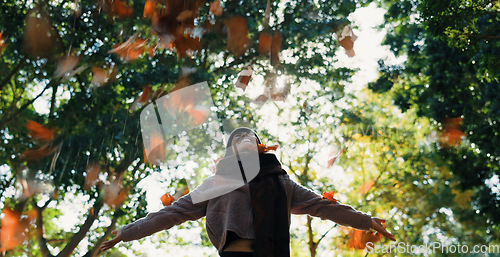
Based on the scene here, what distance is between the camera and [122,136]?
8422mm

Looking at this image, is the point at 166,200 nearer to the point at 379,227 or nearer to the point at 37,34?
the point at 379,227

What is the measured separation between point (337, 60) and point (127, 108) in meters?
4.02

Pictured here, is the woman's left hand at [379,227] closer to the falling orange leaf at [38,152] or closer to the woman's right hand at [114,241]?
the woman's right hand at [114,241]

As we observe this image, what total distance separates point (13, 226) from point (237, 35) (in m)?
5.59

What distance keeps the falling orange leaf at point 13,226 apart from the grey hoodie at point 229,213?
24.5 ft

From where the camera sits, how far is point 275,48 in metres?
9.58

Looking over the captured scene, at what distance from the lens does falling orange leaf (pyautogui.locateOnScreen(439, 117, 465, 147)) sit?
8.81 meters

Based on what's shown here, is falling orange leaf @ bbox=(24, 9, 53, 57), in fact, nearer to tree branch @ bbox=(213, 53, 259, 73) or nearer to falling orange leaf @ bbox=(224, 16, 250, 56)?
falling orange leaf @ bbox=(224, 16, 250, 56)

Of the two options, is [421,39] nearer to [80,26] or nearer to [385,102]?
[385,102]

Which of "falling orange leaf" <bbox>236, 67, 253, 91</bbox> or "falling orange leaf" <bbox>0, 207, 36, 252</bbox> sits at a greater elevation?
"falling orange leaf" <bbox>236, 67, 253, 91</bbox>

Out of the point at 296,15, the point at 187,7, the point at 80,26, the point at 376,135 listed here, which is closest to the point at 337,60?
the point at 296,15

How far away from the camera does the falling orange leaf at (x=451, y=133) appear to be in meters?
8.81

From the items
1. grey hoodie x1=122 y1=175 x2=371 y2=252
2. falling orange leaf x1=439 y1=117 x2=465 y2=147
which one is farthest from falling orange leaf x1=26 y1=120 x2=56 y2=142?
grey hoodie x1=122 y1=175 x2=371 y2=252

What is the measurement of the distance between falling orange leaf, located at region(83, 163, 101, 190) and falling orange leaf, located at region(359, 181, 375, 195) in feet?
23.3
